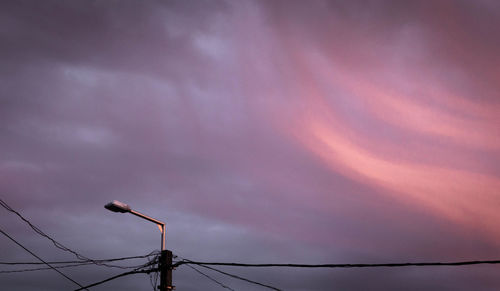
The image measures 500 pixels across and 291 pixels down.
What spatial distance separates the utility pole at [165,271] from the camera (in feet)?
55.2

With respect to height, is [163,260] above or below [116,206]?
below

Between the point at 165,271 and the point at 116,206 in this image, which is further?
the point at 165,271

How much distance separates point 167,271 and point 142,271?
153 cm

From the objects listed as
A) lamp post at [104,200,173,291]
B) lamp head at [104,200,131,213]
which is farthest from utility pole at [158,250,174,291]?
lamp head at [104,200,131,213]

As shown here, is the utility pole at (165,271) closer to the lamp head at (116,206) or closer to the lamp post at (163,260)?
the lamp post at (163,260)

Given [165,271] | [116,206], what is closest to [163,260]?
[165,271]

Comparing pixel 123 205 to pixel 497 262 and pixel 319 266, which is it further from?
pixel 497 262

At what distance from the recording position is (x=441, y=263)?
44.3ft

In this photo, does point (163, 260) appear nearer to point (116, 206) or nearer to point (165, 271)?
point (165, 271)

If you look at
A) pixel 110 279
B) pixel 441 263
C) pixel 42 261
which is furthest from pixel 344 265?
pixel 42 261

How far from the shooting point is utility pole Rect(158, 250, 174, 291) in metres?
16.8

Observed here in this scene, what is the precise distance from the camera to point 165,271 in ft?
56.2

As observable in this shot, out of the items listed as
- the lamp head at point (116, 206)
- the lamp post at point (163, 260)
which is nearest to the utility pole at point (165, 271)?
the lamp post at point (163, 260)

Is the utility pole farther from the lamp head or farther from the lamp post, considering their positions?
the lamp head
